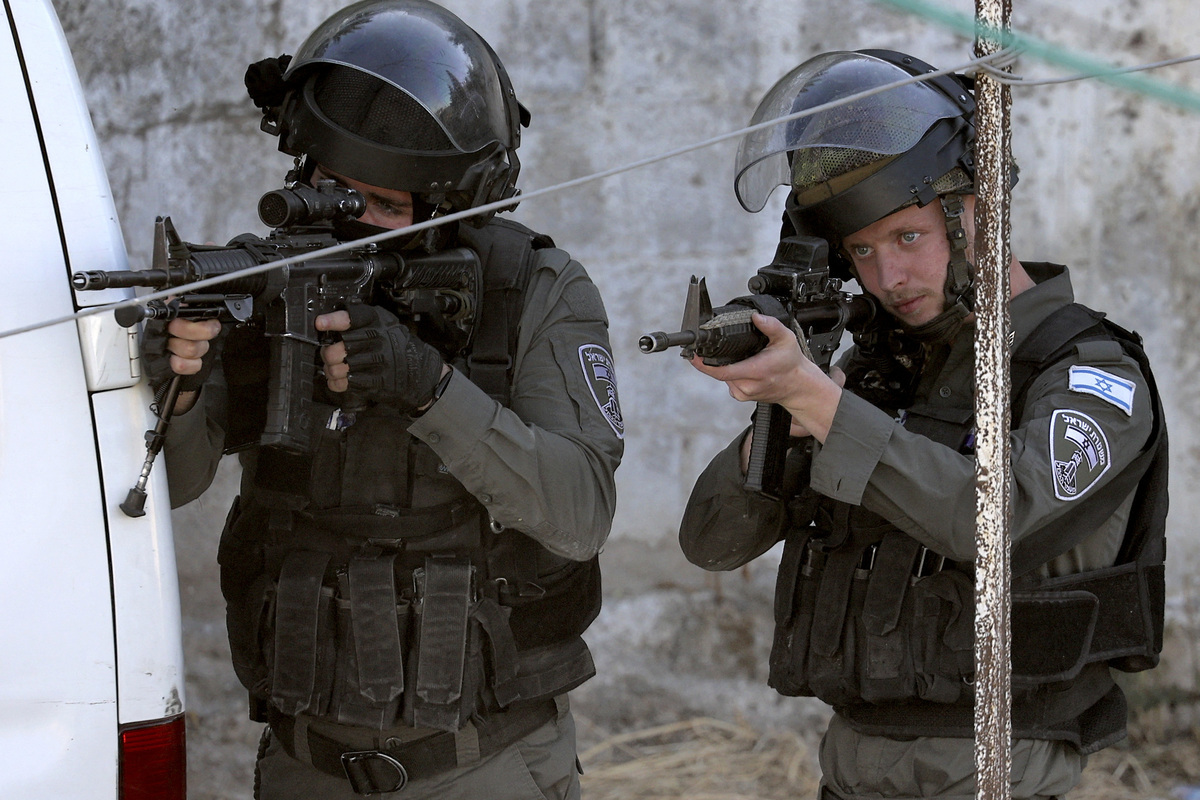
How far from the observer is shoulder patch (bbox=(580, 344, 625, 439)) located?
219cm

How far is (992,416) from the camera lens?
1.55 meters

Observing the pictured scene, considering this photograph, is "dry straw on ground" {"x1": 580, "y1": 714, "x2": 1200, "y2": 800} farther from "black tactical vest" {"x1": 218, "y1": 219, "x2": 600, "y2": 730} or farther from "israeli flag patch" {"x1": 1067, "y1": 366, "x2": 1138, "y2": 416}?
"israeli flag patch" {"x1": 1067, "y1": 366, "x2": 1138, "y2": 416}

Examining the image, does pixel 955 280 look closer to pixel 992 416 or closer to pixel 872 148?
pixel 872 148

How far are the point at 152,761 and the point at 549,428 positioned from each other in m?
0.83

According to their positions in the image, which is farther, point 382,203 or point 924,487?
point 382,203

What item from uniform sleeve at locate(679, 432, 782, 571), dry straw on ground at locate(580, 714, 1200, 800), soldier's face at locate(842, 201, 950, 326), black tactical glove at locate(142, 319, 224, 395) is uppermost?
soldier's face at locate(842, 201, 950, 326)

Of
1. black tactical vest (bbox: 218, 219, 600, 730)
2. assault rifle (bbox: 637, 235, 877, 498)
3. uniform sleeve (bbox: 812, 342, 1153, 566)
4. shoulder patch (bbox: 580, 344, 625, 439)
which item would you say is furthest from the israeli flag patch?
black tactical vest (bbox: 218, 219, 600, 730)

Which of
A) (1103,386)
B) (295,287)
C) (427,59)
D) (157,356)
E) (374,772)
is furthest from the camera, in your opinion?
(427,59)

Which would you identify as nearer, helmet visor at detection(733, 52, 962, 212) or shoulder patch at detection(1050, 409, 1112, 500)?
shoulder patch at detection(1050, 409, 1112, 500)

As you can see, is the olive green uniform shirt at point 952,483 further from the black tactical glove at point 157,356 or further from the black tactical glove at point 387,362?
the black tactical glove at point 157,356

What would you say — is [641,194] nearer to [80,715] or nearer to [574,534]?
[574,534]

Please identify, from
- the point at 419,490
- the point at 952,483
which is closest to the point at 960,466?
the point at 952,483

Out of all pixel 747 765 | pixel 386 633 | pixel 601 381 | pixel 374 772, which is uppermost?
pixel 601 381

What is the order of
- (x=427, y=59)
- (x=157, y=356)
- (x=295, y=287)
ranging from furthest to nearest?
(x=427, y=59) < (x=295, y=287) < (x=157, y=356)
